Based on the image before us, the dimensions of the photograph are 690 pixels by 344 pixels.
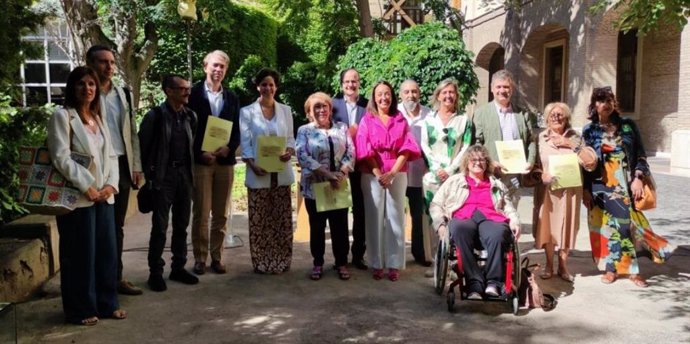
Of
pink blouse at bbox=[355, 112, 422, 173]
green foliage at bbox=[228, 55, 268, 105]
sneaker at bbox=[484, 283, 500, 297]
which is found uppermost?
green foliage at bbox=[228, 55, 268, 105]

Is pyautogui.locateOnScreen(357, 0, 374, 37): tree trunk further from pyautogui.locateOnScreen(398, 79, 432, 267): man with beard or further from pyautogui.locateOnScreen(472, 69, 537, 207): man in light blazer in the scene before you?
pyautogui.locateOnScreen(472, 69, 537, 207): man in light blazer

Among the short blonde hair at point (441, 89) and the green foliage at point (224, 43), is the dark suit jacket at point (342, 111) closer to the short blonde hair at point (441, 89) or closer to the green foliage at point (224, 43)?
the short blonde hair at point (441, 89)

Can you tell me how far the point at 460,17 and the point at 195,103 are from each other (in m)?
19.1

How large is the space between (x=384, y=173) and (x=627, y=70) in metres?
15.3

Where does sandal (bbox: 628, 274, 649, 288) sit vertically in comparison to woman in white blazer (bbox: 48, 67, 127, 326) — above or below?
below

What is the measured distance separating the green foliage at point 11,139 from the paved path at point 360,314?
128 cm

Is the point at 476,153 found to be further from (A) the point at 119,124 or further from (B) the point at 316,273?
(A) the point at 119,124

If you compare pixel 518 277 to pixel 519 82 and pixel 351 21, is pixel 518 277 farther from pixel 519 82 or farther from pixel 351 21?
pixel 519 82

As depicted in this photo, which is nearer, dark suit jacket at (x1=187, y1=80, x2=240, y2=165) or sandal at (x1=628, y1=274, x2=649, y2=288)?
sandal at (x1=628, y1=274, x2=649, y2=288)

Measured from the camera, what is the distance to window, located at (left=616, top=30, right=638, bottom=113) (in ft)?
58.3

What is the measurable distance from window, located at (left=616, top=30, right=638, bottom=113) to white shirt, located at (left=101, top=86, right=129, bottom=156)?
16556 millimetres

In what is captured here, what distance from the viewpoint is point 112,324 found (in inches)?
175

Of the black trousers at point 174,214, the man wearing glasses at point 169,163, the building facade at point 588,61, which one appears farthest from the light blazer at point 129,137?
the building facade at point 588,61

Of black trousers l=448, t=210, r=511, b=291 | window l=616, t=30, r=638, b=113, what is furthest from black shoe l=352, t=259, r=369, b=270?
window l=616, t=30, r=638, b=113
